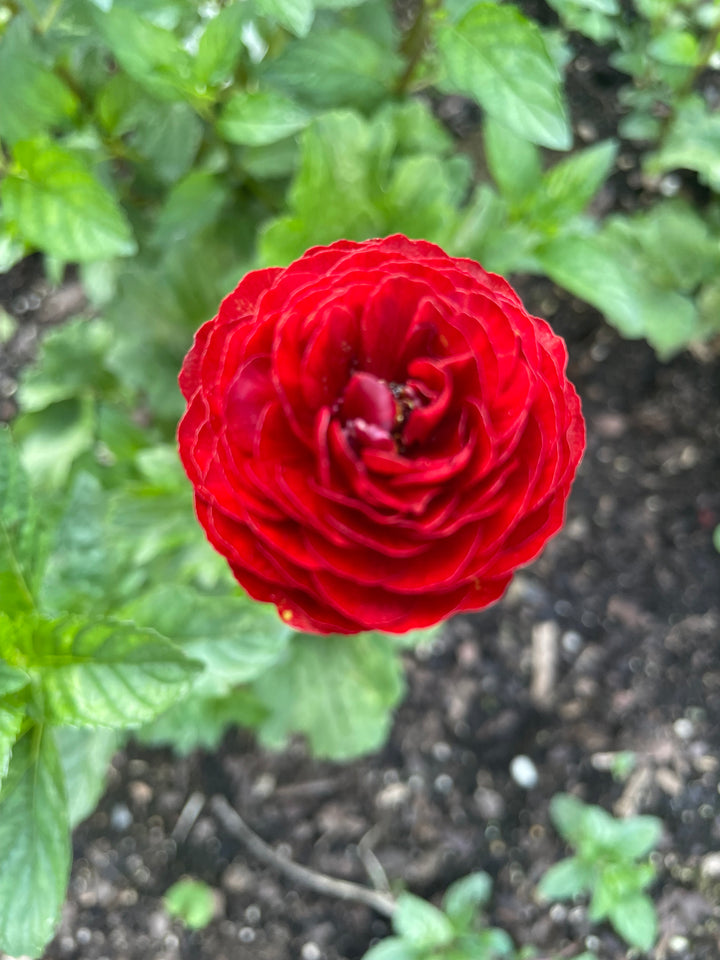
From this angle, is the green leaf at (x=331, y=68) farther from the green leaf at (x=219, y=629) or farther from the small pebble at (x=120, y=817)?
the small pebble at (x=120, y=817)

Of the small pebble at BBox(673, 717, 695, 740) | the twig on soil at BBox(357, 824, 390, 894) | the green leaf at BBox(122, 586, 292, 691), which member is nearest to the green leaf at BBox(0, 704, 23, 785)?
the green leaf at BBox(122, 586, 292, 691)

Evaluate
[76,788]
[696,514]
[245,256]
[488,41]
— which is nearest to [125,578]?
[76,788]

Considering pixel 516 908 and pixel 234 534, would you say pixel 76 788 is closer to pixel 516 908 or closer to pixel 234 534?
pixel 234 534

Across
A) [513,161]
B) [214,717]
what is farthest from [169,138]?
[214,717]

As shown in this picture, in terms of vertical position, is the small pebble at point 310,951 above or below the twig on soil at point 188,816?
below

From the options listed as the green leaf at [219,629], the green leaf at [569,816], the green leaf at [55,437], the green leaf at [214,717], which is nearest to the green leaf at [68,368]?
the green leaf at [55,437]

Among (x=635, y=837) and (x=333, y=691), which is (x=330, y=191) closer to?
(x=333, y=691)
